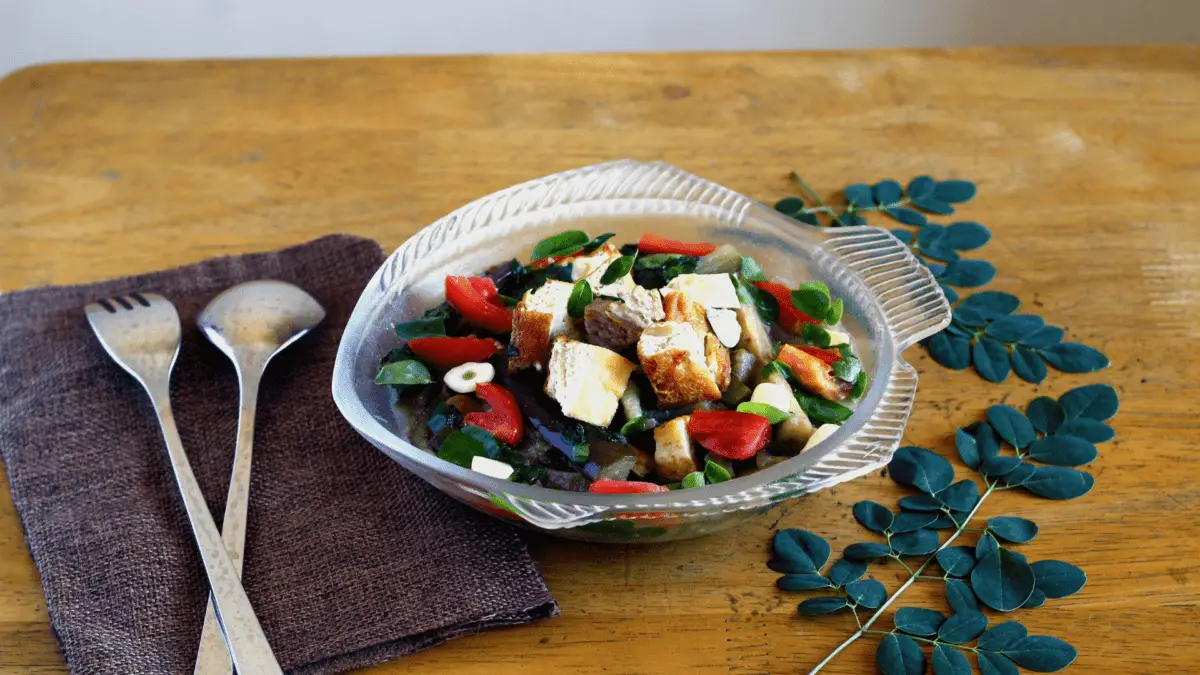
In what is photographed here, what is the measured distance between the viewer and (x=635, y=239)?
6.49ft

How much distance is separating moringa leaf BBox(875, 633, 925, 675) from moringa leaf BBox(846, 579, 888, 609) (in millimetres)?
58

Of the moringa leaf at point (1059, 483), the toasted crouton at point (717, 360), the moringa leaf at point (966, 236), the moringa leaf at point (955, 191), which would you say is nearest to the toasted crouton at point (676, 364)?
the toasted crouton at point (717, 360)

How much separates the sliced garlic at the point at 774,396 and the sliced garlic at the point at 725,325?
0.10m

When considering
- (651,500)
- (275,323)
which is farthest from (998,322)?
(275,323)

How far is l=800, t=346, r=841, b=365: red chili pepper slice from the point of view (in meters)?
1.65

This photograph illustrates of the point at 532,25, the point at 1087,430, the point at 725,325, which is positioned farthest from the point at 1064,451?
the point at 532,25

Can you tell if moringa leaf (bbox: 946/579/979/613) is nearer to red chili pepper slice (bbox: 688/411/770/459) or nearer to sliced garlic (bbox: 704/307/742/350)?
red chili pepper slice (bbox: 688/411/770/459)

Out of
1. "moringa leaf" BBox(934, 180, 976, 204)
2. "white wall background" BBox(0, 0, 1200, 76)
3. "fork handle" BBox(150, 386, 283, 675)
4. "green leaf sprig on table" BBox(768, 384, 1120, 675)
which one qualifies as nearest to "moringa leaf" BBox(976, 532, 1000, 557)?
"green leaf sprig on table" BBox(768, 384, 1120, 675)

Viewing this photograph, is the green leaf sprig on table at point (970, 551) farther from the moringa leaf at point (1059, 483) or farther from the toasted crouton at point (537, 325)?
the toasted crouton at point (537, 325)

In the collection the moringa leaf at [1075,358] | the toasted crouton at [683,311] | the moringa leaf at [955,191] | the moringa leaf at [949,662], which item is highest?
the toasted crouton at [683,311]

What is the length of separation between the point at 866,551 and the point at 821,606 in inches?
5.0

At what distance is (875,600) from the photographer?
1527 millimetres

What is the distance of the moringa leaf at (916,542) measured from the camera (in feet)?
5.24

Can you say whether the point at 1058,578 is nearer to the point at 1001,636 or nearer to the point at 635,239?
the point at 1001,636
